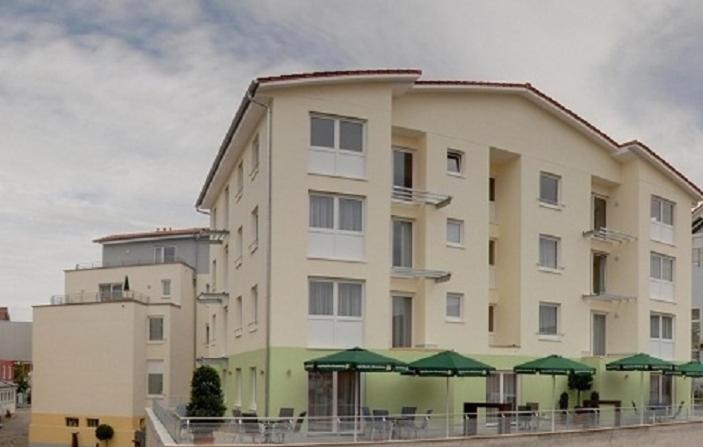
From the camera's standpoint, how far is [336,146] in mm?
26688

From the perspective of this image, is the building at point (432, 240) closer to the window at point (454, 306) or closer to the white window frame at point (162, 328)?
the window at point (454, 306)

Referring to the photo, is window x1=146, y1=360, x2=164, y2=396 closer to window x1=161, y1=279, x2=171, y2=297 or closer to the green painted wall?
window x1=161, y1=279, x2=171, y2=297

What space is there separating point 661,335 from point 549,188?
879 centimetres

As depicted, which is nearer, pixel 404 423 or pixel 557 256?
pixel 404 423

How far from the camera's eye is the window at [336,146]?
86.9 ft

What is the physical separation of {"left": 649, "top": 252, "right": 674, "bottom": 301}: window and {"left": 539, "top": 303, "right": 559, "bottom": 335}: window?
544cm

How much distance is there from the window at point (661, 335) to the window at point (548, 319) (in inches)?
214

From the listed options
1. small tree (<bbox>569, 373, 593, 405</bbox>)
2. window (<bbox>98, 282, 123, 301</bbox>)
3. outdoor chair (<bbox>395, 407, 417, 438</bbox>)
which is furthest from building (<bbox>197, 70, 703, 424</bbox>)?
window (<bbox>98, 282, 123, 301</bbox>)

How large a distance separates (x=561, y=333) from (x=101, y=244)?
107ft

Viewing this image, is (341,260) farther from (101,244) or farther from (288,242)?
(101,244)

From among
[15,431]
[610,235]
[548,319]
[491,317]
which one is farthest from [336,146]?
[15,431]

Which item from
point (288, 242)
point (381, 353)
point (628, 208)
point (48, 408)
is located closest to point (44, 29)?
point (288, 242)

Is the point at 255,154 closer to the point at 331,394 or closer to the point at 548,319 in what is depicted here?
the point at 331,394

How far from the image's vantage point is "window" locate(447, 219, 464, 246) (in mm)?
30078
